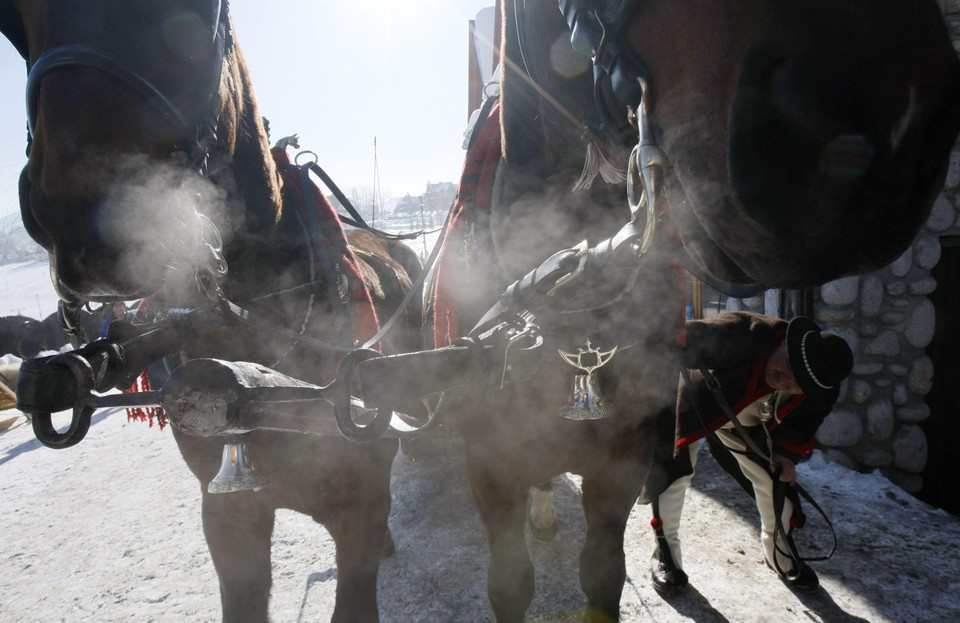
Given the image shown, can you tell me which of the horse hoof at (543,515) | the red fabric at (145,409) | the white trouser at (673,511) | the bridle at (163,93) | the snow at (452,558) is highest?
the bridle at (163,93)

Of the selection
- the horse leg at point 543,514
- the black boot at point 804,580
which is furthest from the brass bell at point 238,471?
the black boot at point 804,580

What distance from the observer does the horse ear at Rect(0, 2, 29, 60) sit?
4.31 feet

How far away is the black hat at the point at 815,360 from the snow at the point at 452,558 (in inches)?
53.0

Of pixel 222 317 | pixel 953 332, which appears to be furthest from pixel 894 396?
pixel 222 317

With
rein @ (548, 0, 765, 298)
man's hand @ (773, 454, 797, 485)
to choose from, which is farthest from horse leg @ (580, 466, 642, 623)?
man's hand @ (773, 454, 797, 485)

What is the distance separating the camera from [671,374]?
176cm

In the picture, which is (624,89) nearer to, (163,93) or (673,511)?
(163,93)

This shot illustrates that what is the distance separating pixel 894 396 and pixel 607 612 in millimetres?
3429

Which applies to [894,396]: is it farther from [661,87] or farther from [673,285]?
[661,87]

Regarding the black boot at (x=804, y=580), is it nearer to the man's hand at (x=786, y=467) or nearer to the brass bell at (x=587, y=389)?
the man's hand at (x=786, y=467)

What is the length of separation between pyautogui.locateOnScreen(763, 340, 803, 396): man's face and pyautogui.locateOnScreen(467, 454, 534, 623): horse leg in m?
1.63

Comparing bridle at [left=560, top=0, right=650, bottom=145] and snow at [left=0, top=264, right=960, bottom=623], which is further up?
bridle at [left=560, top=0, right=650, bottom=145]

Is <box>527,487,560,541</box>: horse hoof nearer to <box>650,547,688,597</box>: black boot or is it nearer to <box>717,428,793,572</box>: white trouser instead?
<box>650,547,688,597</box>: black boot

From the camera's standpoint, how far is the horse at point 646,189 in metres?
0.69
